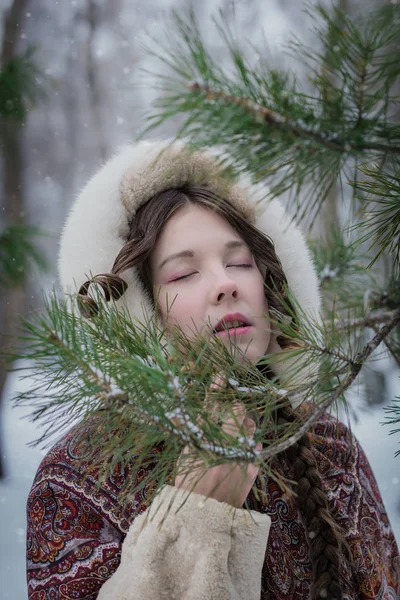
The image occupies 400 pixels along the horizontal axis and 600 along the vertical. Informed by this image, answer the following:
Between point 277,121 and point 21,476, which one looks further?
point 21,476

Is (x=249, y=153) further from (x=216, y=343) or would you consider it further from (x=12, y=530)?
(x=12, y=530)

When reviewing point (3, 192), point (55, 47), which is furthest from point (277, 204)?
point (55, 47)

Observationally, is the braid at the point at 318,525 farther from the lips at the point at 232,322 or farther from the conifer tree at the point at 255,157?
→ the conifer tree at the point at 255,157

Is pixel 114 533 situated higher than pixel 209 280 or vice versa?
pixel 209 280

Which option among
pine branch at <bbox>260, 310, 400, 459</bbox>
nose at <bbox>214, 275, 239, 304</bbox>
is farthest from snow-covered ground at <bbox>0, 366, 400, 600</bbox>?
pine branch at <bbox>260, 310, 400, 459</bbox>

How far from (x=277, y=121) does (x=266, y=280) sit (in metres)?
0.53

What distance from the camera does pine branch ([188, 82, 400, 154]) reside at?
0.41 metres

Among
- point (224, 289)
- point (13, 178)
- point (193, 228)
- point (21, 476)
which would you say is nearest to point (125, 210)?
point (193, 228)

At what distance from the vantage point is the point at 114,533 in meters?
0.79

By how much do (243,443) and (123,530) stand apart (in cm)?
37

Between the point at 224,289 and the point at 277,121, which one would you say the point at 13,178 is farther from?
the point at 277,121

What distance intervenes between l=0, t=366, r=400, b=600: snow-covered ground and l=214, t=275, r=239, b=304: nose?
1.32 m

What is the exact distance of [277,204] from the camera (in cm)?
101

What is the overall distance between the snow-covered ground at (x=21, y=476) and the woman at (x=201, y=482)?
3.66 feet
